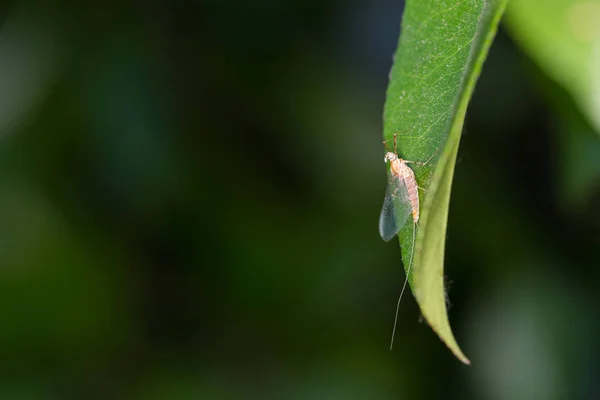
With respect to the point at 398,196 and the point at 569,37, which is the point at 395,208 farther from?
the point at 569,37

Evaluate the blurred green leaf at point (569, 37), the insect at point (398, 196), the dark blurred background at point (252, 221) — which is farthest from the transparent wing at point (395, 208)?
the dark blurred background at point (252, 221)

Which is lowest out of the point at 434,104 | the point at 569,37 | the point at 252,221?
the point at 252,221

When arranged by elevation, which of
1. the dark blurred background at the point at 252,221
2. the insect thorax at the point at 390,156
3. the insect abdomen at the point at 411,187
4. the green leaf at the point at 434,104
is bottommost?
the dark blurred background at the point at 252,221

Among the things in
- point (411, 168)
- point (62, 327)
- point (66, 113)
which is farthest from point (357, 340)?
point (411, 168)

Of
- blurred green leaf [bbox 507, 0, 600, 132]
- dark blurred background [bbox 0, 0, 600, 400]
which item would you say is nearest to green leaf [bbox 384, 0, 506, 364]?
blurred green leaf [bbox 507, 0, 600, 132]

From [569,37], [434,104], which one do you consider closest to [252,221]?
[569,37]

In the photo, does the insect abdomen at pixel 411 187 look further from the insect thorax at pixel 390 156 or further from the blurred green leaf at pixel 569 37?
the blurred green leaf at pixel 569 37
